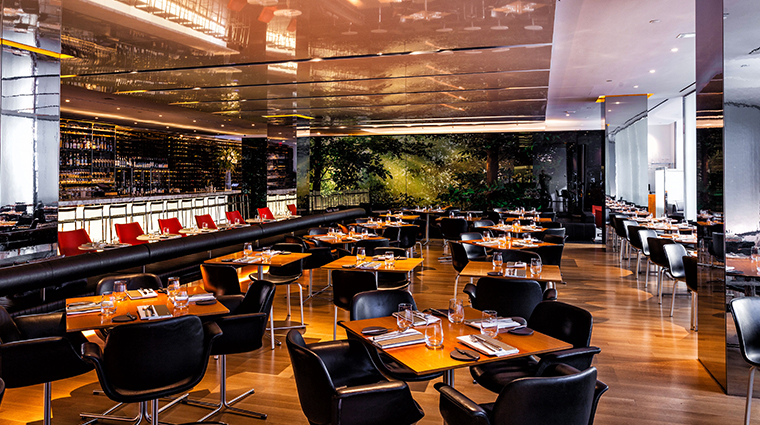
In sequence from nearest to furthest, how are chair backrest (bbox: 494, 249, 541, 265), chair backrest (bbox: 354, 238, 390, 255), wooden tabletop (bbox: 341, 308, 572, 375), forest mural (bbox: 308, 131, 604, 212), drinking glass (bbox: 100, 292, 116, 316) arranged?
1. wooden tabletop (bbox: 341, 308, 572, 375)
2. drinking glass (bbox: 100, 292, 116, 316)
3. chair backrest (bbox: 494, 249, 541, 265)
4. chair backrest (bbox: 354, 238, 390, 255)
5. forest mural (bbox: 308, 131, 604, 212)

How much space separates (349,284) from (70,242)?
4460 millimetres

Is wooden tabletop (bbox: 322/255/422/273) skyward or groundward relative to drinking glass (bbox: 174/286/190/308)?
skyward

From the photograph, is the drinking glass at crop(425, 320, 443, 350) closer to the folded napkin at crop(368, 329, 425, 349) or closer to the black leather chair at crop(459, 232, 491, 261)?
the folded napkin at crop(368, 329, 425, 349)

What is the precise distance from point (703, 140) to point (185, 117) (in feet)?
39.0

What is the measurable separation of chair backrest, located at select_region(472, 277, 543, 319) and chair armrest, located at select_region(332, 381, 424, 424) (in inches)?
64.8

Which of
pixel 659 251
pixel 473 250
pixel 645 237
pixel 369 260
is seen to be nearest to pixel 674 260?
pixel 659 251

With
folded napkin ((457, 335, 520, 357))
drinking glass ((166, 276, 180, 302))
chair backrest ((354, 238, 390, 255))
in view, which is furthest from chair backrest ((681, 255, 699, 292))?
drinking glass ((166, 276, 180, 302))

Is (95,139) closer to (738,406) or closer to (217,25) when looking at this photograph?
(217,25)

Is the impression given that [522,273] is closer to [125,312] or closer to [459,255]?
[459,255]

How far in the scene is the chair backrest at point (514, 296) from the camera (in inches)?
155

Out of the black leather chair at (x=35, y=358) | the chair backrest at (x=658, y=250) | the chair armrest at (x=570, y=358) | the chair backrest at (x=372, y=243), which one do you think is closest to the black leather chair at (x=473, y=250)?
the chair backrest at (x=372, y=243)

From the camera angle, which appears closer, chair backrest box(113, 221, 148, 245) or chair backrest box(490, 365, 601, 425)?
chair backrest box(490, 365, 601, 425)

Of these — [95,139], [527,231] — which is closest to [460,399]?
[527,231]

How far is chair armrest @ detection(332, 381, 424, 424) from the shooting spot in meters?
2.29
